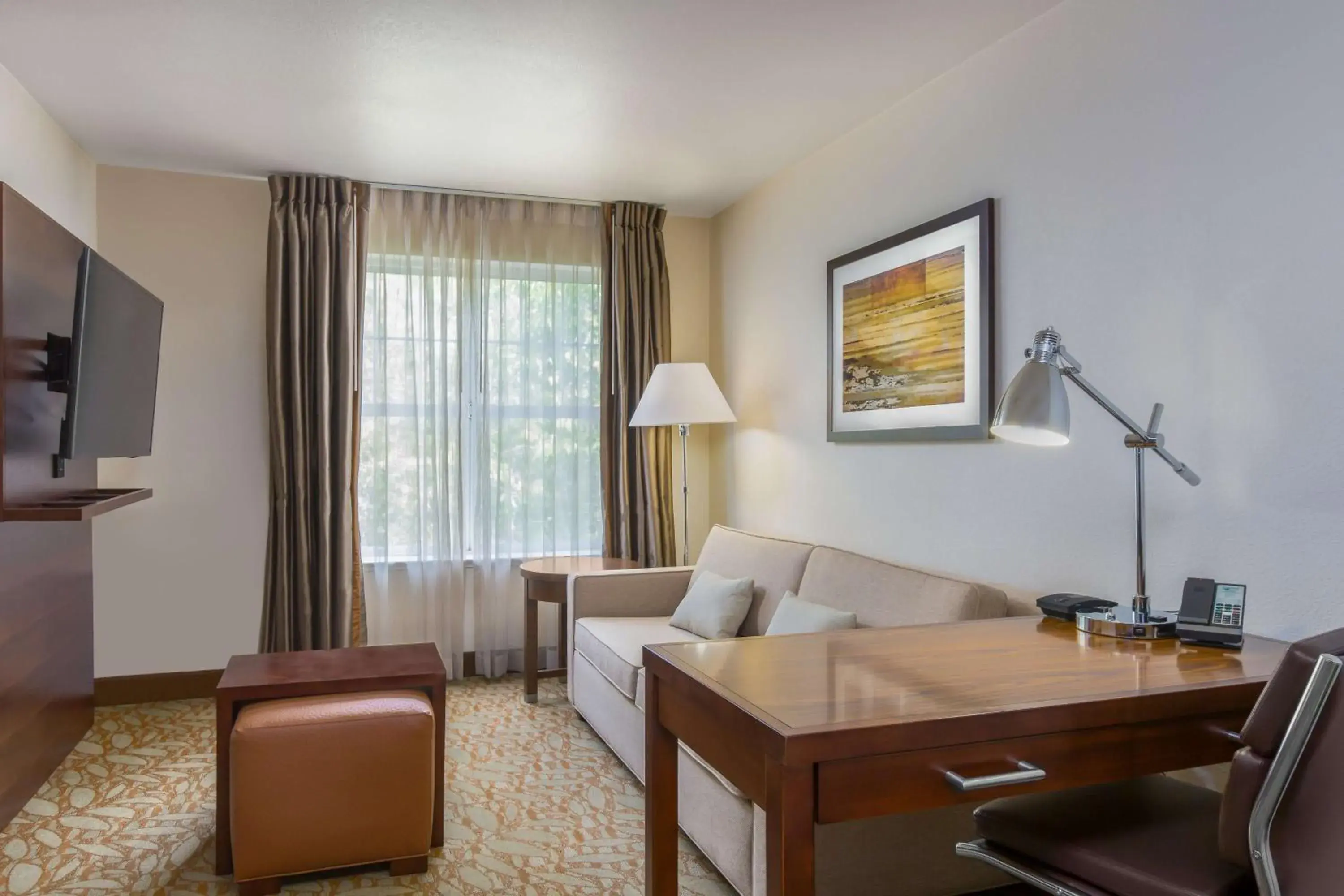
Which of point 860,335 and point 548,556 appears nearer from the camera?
point 860,335

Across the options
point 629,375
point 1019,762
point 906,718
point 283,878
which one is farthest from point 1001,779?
point 629,375

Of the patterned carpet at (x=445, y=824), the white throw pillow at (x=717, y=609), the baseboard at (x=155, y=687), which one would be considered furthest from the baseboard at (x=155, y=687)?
the white throw pillow at (x=717, y=609)

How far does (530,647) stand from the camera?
13.6 feet

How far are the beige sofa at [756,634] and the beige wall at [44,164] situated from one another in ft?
8.32

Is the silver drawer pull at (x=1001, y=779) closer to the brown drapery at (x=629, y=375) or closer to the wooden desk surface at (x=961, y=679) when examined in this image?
the wooden desk surface at (x=961, y=679)

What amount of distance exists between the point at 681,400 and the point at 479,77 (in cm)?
173

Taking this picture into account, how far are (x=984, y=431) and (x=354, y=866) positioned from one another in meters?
2.31

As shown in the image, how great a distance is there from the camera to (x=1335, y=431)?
1.85 metres

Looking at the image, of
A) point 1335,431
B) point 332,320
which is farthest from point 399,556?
point 1335,431

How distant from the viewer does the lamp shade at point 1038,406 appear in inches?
75.5

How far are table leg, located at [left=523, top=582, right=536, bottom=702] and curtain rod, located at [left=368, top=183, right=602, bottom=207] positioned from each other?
200cm

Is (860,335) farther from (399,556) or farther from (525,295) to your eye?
(399,556)

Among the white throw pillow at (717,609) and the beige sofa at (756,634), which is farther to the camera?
the white throw pillow at (717,609)

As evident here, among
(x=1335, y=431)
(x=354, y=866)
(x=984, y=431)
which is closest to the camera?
(x=1335, y=431)
